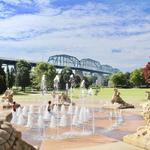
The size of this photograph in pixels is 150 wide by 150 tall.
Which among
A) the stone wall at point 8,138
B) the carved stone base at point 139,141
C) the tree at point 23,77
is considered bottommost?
the carved stone base at point 139,141

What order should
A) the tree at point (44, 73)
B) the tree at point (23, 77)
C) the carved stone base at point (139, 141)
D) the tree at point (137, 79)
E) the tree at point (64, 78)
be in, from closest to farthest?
the carved stone base at point (139, 141) → the tree at point (44, 73) → the tree at point (23, 77) → the tree at point (64, 78) → the tree at point (137, 79)

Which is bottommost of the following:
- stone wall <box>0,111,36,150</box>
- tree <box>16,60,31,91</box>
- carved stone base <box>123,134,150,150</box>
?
carved stone base <box>123,134,150,150</box>

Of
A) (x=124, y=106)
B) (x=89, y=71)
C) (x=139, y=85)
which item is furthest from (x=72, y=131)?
(x=89, y=71)

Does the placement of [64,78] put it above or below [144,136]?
above

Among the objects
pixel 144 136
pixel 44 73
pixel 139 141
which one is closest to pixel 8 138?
pixel 139 141

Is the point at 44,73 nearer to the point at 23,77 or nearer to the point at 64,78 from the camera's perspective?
the point at 23,77

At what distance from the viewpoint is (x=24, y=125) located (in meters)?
18.8

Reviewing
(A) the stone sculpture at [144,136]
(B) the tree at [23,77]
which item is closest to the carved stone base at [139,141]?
(A) the stone sculpture at [144,136]

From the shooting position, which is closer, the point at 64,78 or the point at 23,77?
the point at 23,77

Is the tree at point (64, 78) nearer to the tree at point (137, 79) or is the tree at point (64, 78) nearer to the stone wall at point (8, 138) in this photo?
the tree at point (137, 79)

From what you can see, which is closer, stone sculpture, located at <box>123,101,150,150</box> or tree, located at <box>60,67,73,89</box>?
stone sculpture, located at <box>123,101,150,150</box>

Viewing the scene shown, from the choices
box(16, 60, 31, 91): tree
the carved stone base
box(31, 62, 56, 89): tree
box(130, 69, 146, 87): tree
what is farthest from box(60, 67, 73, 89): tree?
the carved stone base

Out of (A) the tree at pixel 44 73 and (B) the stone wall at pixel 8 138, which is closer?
(B) the stone wall at pixel 8 138

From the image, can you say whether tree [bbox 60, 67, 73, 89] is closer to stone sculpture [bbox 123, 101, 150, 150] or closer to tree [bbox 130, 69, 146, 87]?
tree [bbox 130, 69, 146, 87]
